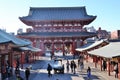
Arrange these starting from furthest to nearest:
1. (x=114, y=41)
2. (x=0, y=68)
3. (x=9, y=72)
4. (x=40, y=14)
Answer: (x=40, y=14) < (x=114, y=41) < (x=9, y=72) < (x=0, y=68)

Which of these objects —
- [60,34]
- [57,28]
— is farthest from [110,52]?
[57,28]

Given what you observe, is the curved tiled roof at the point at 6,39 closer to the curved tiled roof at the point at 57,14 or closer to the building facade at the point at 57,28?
the building facade at the point at 57,28

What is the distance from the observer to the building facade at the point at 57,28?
72.9m

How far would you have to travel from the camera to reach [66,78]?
1220 inches

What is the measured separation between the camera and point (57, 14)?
264ft

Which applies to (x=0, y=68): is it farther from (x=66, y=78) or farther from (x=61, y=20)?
(x=61, y=20)

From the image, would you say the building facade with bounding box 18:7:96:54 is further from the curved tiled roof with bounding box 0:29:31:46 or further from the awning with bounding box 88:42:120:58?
the curved tiled roof with bounding box 0:29:31:46

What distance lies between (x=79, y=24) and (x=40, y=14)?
12.1 m


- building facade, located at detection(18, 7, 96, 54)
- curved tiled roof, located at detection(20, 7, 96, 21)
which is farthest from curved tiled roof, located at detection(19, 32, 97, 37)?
curved tiled roof, located at detection(20, 7, 96, 21)

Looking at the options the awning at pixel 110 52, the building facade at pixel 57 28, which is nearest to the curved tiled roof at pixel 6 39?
the awning at pixel 110 52

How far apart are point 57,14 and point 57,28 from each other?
617 cm

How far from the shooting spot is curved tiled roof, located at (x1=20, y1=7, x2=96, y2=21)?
77125 millimetres

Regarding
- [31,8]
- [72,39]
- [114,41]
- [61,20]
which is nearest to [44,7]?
[31,8]

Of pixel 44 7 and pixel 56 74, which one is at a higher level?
pixel 44 7
